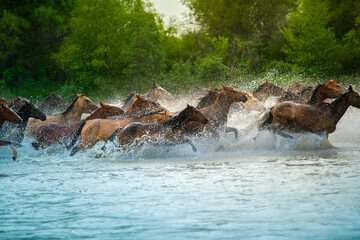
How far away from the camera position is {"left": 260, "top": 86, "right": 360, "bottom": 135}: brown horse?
33.0 ft

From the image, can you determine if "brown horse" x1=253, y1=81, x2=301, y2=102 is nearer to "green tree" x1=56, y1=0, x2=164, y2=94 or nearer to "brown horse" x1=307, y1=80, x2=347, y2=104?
"brown horse" x1=307, y1=80, x2=347, y2=104

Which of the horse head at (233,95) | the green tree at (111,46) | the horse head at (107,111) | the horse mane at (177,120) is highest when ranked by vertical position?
the green tree at (111,46)

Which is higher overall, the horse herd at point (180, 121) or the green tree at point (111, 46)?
the green tree at point (111, 46)

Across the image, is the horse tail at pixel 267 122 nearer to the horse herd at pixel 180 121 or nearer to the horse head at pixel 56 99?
the horse herd at pixel 180 121

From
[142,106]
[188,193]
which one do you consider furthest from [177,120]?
[188,193]

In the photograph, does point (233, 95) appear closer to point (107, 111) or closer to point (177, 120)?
point (177, 120)

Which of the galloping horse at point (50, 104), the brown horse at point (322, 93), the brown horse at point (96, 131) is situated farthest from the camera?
the galloping horse at point (50, 104)

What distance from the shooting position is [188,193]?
6406mm

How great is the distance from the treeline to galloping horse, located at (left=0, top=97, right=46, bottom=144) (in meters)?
19.9

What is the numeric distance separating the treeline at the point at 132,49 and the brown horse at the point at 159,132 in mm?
21894

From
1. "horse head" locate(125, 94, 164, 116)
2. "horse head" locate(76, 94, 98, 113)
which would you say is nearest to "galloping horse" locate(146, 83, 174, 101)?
"horse head" locate(76, 94, 98, 113)

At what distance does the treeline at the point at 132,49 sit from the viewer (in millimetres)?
33281

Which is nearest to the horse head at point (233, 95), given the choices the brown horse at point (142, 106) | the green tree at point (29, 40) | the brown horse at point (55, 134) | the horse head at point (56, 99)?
the brown horse at point (142, 106)

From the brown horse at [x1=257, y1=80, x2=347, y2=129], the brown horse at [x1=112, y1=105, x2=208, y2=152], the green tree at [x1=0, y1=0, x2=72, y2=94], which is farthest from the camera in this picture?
the green tree at [x1=0, y1=0, x2=72, y2=94]
